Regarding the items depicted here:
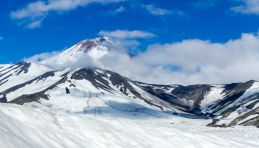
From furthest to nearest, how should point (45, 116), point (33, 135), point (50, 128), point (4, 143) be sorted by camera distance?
point (45, 116), point (50, 128), point (33, 135), point (4, 143)

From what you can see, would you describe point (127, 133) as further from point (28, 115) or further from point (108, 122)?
point (28, 115)

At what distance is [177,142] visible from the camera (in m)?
74.1

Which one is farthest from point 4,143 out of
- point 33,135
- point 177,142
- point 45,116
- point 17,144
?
point 177,142

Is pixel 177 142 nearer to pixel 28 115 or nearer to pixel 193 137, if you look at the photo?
pixel 193 137

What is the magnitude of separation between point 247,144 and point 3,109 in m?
35.9

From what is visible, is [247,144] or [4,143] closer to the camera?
[4,143]

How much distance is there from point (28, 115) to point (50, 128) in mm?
5033

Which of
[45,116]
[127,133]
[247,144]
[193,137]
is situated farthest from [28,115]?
[247,144]

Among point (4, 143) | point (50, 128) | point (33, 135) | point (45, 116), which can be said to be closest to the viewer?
point (4, 143)

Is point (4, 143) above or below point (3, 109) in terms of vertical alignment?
below

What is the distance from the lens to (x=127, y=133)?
76.9 meters

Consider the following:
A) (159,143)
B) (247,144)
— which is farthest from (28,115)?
(247,144)

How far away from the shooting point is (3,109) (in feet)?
251

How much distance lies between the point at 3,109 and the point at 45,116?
20.3 feet
